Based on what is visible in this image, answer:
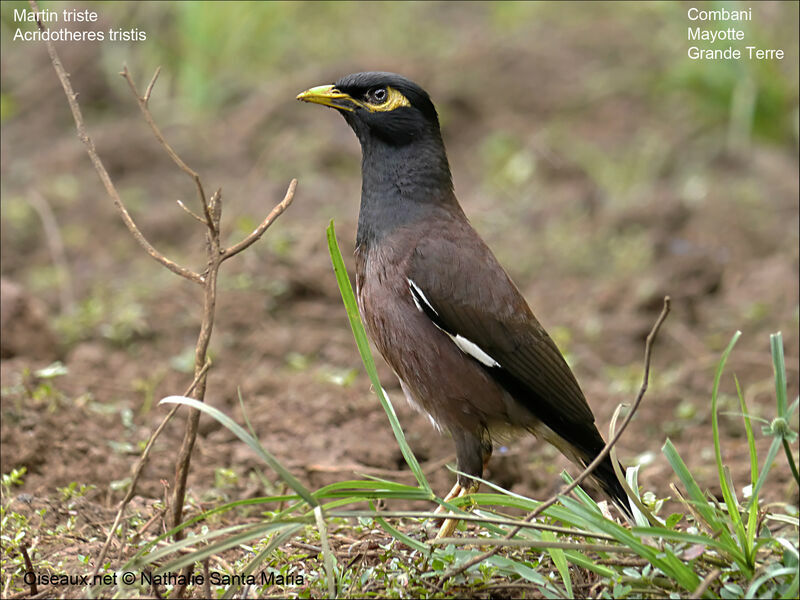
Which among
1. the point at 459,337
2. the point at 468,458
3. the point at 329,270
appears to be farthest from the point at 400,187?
the point at 329,270

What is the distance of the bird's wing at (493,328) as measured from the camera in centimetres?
367

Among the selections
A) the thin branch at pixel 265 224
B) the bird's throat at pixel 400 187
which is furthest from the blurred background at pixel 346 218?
the thin branch at pixel 265 224

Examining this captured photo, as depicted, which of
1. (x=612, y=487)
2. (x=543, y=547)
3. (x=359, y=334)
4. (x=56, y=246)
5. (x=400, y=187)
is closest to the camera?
(x=543, y=547)

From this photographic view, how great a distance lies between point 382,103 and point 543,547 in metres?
2.07

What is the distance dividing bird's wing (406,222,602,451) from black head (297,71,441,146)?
0.52m

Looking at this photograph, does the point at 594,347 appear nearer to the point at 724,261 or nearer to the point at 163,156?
the point at 724,261

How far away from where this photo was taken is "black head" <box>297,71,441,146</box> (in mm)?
4047

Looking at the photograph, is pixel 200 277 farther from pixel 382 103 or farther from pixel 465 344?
pixel 382 103

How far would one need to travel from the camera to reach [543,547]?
2.68m

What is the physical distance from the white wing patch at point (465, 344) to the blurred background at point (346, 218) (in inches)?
36.7

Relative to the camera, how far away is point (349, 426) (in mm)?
4770

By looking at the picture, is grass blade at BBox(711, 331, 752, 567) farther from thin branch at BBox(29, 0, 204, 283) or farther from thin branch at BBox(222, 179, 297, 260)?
thin branch at BBox(29, 0, 204, 283)

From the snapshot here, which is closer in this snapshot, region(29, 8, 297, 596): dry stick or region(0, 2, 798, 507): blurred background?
region(29, 8, 297, 596): dry stick

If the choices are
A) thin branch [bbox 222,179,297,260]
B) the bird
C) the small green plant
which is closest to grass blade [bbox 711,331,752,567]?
the bird
